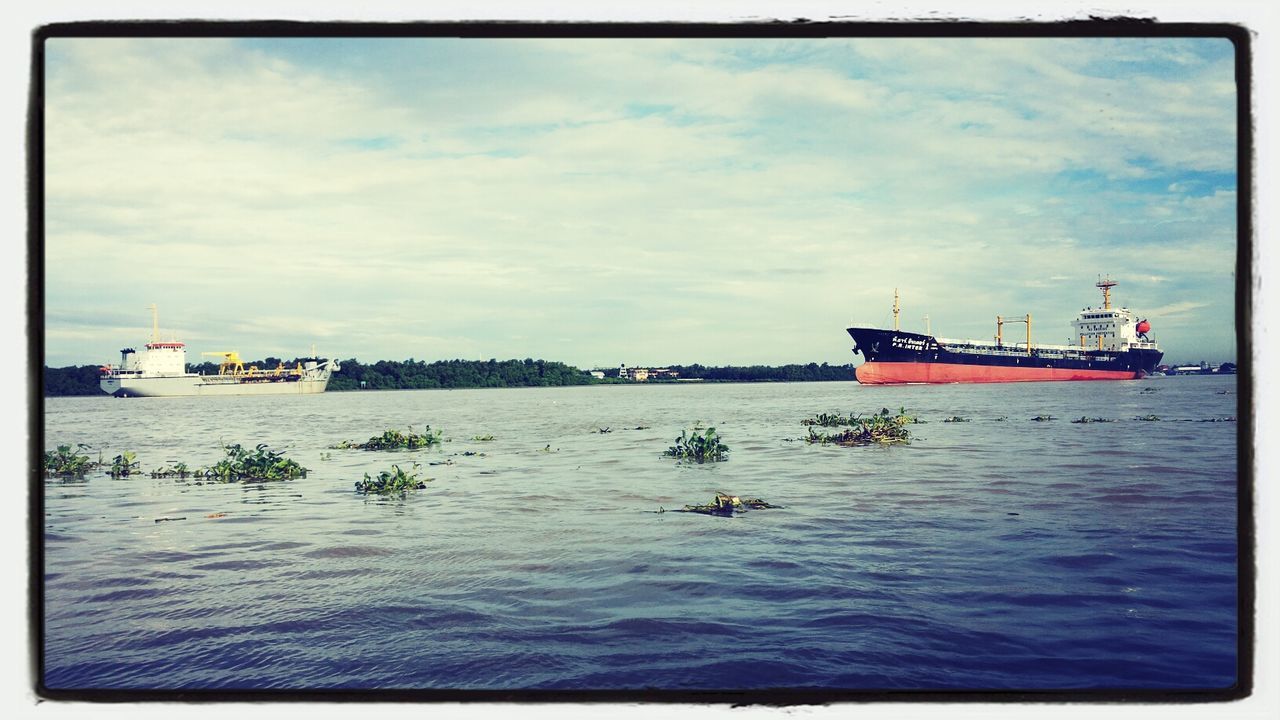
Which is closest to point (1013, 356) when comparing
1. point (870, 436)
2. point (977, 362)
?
point (977, 362)

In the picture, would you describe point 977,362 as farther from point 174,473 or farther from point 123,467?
point 123,467

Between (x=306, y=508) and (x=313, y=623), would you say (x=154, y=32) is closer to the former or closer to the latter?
(x=313, y=623)

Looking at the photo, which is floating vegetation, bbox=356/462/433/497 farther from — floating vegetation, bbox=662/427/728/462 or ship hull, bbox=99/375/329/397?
ship hull, bbox=99/375/329/397

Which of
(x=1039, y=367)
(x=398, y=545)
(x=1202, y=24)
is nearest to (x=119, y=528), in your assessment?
(x=398, y=545)

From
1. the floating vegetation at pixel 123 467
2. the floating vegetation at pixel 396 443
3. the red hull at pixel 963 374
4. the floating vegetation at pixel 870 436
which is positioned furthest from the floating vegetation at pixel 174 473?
the red hull at pixel 963 374

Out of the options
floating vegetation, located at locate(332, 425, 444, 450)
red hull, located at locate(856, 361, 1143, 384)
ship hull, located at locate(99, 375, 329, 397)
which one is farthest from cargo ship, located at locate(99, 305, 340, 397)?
red hull, located at locate(856, 361, 1143, 384)

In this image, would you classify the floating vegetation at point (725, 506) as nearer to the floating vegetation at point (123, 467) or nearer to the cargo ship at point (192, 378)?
the floating vegetation at point (123, 467)
